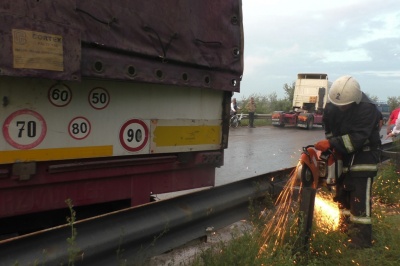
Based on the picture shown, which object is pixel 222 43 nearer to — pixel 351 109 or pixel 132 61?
pixel 132 61

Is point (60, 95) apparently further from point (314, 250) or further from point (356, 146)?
point (356, 146)

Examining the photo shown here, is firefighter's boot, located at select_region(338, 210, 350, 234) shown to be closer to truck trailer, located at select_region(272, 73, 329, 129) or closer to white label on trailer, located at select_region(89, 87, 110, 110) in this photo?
white label on trailer, located at select_region(89, 87, 110, 110)

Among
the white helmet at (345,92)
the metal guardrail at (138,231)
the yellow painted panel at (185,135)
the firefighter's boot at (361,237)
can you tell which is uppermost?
the white helmet at (345,92)

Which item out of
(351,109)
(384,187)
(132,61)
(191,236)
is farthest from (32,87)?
(384,187)

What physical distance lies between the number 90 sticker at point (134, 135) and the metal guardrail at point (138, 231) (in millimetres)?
658

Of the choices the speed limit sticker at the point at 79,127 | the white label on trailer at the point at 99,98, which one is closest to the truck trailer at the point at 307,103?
the white label on trailer at the point at 99,98

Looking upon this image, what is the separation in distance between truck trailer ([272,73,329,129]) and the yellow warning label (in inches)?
867

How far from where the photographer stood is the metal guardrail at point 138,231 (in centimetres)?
201

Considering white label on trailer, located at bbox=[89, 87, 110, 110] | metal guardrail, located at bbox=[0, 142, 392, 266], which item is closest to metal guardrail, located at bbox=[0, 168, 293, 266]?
metal guardrail, located at bbox=[0, 142, 392, 266]

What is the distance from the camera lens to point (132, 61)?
9.60ft

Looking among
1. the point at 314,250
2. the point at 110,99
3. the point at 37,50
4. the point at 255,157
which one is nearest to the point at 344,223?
the point at 314,250

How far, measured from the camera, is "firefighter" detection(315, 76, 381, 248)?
161 inches

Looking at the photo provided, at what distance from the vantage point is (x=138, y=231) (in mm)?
2494

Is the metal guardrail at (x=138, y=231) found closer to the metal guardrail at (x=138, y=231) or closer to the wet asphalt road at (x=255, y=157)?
the metal guardrail at (x=138, y=231)
